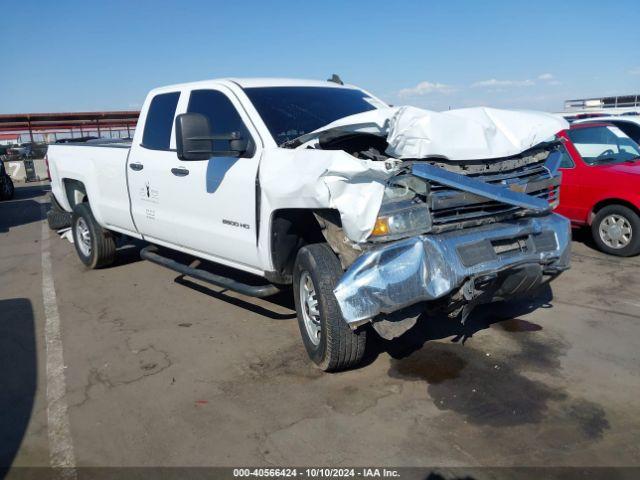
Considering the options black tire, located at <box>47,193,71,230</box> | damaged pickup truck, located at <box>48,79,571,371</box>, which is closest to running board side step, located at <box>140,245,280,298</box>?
damaged pickup truck, located at <box>48,79,571,371</box>

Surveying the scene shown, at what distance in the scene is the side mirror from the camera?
4.26 m

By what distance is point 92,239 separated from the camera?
7164mm

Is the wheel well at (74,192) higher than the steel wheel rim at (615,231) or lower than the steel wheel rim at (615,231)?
higher

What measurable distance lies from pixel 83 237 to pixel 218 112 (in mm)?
3679

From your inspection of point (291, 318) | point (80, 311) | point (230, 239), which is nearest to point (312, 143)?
point (230, 239)

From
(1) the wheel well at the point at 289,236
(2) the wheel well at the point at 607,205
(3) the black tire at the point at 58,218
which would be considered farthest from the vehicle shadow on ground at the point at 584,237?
(3) the black tire at the point at 58,218

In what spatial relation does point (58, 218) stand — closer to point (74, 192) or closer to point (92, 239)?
point (74, 192)

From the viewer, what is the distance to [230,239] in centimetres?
471

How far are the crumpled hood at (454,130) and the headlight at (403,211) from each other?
19 cm

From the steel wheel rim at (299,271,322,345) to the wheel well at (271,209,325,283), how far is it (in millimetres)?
293

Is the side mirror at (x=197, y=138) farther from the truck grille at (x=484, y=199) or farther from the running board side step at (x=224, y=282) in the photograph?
the truck grille at (x=484, y=199)

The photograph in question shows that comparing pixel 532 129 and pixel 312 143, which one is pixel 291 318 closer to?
pixel 312 143

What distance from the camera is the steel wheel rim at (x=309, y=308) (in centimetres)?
416

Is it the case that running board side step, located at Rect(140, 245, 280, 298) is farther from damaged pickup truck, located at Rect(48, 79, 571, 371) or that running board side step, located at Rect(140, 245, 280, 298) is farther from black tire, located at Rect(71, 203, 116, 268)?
black tire, located at Rect(71, 203, 116, 268)
